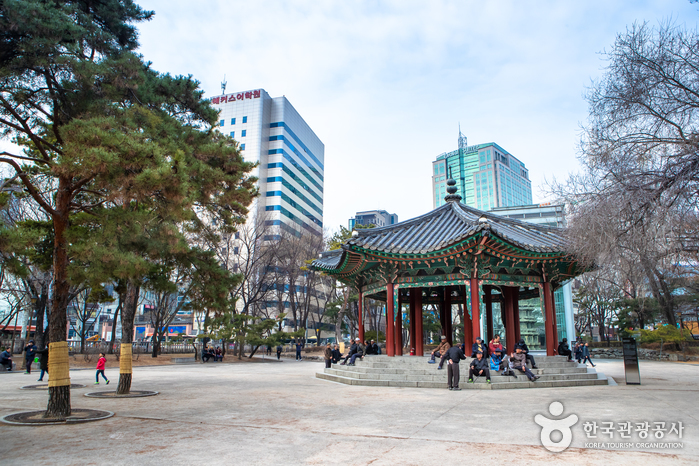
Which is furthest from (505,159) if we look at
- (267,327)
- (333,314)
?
(267,327)

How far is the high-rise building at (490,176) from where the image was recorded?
13888 centimetres

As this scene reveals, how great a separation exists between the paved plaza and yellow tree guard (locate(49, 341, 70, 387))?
951 mm

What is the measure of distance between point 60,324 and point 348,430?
5713 mm

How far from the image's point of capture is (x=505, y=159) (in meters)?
144

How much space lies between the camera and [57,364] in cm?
808

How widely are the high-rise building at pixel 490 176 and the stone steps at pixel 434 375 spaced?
123 meters

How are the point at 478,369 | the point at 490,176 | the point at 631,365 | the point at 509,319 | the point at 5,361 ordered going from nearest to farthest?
the point at 478,369 → the point at 631,365 → the point at 509,319 → the point at 5,361 → the point at 490,176

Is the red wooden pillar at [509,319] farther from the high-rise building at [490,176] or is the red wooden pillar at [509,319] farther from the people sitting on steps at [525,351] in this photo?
the high-rise building at [490,176]

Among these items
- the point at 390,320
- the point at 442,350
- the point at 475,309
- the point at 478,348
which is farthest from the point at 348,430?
the point at 390,320

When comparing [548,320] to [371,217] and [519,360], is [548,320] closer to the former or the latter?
[519,360]

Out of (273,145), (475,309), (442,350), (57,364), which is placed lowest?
(442,350)

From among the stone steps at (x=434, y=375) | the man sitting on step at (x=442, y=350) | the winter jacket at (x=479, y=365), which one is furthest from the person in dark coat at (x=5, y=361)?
the winter jacket at (x=479, y=365)

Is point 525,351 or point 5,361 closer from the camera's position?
point 525,351

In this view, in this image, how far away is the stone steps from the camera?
1327 centimetres
